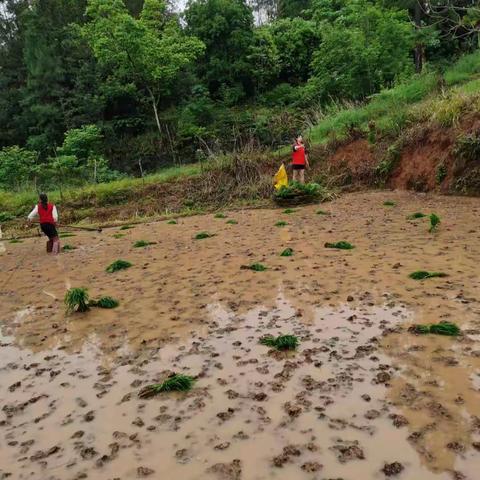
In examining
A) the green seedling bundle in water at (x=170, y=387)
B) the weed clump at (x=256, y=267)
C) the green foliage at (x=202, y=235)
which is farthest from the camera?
the green foliage at (x=202, y=235)

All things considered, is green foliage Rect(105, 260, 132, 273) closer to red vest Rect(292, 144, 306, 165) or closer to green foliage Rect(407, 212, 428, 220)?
green foliage Rect(407, 212, 428, 220)

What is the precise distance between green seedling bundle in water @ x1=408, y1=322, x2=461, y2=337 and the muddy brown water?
0.27 ft

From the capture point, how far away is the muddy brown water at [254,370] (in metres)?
2.98

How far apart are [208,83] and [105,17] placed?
744cm

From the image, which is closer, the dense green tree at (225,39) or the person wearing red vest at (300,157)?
the person wearing red vest at (300,157)

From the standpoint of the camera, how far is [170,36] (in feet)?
85.5

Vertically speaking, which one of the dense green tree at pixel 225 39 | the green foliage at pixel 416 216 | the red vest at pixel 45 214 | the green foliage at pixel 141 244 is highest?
the dense green tree at pixel 225 39

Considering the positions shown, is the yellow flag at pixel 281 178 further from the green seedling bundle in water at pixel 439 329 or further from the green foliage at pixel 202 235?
the green seedling bundle in water at pixel 439 329

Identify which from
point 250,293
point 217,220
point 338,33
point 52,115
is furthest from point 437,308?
point 52,115

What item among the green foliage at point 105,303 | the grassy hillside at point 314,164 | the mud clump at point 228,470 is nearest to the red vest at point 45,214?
the green foliage at point 105,303

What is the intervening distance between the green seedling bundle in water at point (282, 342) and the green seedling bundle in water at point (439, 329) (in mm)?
1096

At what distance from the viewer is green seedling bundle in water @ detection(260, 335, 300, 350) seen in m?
4.44

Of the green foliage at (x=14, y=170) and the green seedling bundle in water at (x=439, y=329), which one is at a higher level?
the green foliage at (x=14, y=170)

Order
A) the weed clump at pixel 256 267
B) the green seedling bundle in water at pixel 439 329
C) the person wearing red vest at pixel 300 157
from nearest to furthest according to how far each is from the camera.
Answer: the green seedling bundle in water at pixel 439 329 < the weed clump at pixel 256 267 < the person wearing red vest at pixel 300 157
